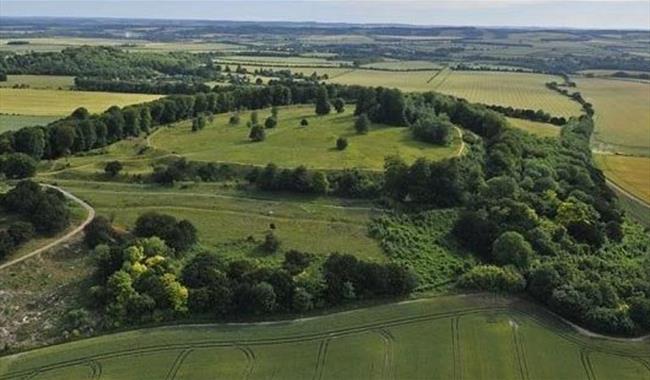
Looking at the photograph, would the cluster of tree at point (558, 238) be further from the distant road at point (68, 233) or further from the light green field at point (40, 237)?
the light green field at point (40, 237)

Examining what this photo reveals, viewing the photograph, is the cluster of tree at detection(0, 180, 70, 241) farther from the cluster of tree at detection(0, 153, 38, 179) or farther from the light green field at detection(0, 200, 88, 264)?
the cluster of tree at detection(0, 153, 38, 179)

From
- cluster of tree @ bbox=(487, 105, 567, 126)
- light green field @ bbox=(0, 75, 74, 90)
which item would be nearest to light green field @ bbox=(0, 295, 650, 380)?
cluster of tree @ bbox=(487, 105, 567, 126)

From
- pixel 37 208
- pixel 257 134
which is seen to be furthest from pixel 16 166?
pixel 257 134

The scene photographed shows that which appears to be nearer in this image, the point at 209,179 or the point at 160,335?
the point at 160,335

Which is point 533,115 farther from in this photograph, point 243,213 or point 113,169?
point 113,169

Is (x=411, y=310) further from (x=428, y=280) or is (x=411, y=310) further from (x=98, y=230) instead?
(x=98, y=230)

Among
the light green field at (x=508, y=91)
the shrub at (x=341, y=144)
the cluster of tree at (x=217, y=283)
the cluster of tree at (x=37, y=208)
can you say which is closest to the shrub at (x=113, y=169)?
the cluster of tree at (x=37, y=208)

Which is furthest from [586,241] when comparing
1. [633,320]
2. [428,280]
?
[428,280]
